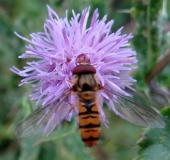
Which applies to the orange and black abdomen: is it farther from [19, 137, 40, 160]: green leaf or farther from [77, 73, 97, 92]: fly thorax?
[19, 137, 40, 160]: green leaf

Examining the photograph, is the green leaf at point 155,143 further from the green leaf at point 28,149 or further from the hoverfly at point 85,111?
the green leaf at point 28,149

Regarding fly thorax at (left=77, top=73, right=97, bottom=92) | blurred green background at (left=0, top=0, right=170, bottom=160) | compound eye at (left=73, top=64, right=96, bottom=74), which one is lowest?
fly thorax at (left=77, top=73, right=97, bottom=92)

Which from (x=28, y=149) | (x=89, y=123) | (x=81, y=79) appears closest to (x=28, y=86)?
(x=28, y=149)

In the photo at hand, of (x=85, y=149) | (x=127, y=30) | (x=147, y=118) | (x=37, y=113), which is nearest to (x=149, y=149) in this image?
(x=147, y=118)

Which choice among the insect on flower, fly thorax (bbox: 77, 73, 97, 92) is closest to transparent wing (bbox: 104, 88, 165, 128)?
the insect on flower

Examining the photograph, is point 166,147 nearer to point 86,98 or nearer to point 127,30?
point 86,98

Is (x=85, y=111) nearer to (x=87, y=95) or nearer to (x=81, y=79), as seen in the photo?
(x=87, y=95)

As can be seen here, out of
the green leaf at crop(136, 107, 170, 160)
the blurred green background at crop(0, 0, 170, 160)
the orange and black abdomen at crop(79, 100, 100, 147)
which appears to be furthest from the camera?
the blurred green background at crop(0, 0, 170, 160)
